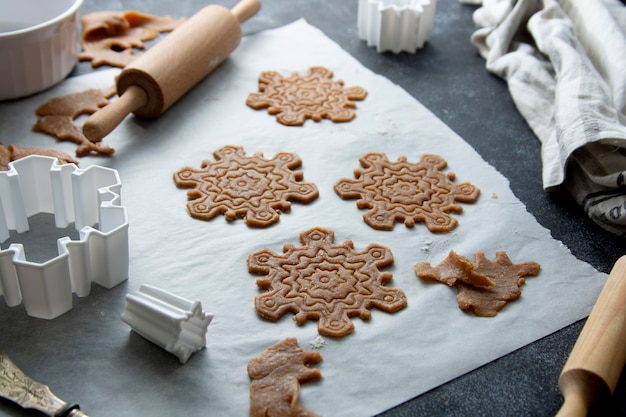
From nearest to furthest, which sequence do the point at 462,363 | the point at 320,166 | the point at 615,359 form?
the point at 615,359, the point at 462,363, the point at 320,166

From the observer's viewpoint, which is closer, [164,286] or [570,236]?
[164,286]

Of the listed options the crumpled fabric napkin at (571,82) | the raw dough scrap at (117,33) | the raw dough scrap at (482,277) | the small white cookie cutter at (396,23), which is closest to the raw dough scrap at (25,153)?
the raw dough scrap at (117,33)

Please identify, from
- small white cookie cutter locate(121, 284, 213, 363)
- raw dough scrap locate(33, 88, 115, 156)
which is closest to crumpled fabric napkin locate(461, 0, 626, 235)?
small white cookie cutter locate(121, 284, 213, 363)

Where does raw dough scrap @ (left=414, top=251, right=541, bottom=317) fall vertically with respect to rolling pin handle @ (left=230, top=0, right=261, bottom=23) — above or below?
below

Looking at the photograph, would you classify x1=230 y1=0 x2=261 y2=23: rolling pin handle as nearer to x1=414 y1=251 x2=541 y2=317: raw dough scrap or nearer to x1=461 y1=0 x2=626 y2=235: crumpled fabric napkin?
x1=461 y1=0 x2=626 y2=235: crumpled fabric napkin

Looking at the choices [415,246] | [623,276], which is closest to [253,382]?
[415,246]

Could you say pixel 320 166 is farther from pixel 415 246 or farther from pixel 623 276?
pixel 623 276

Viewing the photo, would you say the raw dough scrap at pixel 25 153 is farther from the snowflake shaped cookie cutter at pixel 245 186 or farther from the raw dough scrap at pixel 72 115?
the snowflake shaped cookie cutter at pixel 245 186
